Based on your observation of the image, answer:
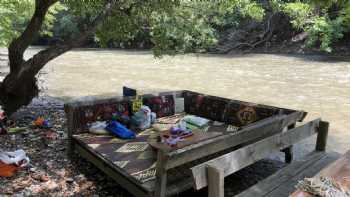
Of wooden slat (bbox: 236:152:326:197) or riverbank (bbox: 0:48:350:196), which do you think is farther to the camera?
riverbank (bbox: 0:48:350:196)

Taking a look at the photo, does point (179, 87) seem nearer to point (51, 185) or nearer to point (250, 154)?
point (51, 185)

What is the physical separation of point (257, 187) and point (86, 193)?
1811 mm

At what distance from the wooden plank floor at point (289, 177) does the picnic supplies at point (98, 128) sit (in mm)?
2408

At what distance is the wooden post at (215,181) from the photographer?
2369 mm

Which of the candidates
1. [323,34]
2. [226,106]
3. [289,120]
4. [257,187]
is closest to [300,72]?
[323,34]

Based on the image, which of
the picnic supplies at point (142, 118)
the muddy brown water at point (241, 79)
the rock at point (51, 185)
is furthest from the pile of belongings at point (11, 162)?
the muddy brown water at point (241, 79)

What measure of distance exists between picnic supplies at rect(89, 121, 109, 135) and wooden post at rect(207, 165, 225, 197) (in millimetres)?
2580

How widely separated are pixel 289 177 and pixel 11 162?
298 cm

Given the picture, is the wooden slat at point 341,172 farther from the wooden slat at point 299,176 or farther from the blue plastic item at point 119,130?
the blue plastic item at point 119,130

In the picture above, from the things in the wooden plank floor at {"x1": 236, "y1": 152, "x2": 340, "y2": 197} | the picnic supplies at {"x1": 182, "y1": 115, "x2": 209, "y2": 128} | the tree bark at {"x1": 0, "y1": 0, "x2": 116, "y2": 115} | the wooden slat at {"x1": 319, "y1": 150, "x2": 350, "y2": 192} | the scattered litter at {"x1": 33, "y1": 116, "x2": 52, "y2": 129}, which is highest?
the tree bark at {"x1": 0, "y1": 0, "x2": 116, "y2": 115}

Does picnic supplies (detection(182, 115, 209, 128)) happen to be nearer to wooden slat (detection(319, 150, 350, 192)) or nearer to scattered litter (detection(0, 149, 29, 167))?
scattered litter (detection(0, 149, 29, 167))

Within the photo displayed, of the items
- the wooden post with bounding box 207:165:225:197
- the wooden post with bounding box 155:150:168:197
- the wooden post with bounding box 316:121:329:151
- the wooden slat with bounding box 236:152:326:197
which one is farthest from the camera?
the wooden post with bounding box 316:121:329:151

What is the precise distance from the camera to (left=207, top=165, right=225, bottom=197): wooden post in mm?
2369

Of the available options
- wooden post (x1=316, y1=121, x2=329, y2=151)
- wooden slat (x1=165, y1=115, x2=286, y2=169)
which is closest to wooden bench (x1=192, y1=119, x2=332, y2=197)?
→ wooden post (x1=316, y1=121, x2=329, y2=151)
